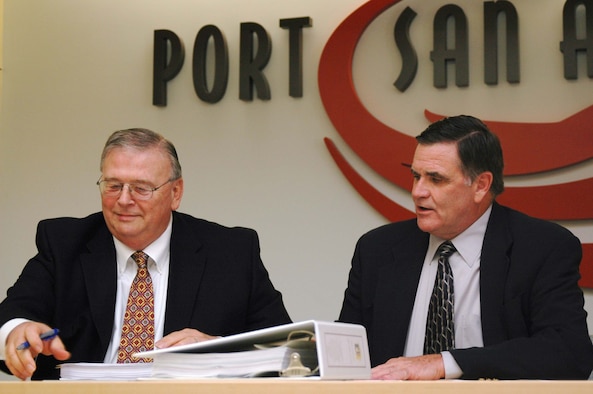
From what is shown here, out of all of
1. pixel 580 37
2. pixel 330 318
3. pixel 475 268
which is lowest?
pixel 330 318

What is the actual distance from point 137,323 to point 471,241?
993 mm

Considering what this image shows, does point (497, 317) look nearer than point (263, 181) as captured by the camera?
Yes

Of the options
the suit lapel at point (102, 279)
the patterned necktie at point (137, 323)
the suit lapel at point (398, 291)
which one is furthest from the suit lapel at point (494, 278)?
the suit lapel at point (102, 279)

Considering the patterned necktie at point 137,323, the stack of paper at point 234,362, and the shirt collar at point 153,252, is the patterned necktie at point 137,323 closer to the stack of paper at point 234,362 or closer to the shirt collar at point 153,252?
the shirt collar at point 153,252

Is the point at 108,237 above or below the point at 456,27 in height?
below

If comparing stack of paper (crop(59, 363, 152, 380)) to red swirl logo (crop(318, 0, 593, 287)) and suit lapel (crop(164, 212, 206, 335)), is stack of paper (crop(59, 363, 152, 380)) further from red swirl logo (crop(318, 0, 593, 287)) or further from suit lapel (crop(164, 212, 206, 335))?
red swirl logo (crop(318, 0, 593, 287))

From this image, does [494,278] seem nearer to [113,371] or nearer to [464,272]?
[464,272]

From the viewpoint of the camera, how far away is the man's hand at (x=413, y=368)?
6.21 feet

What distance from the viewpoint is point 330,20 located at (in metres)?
4.29

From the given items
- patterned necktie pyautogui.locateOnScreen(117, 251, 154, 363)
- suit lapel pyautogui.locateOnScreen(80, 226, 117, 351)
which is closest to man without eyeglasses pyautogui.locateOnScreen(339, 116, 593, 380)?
patterned necktie pyautogui.locateOnScreen(117, 251, 154, 363)

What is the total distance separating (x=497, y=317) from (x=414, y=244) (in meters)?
0.40

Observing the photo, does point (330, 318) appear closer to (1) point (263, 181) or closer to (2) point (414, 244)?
(1) point (263, 181)

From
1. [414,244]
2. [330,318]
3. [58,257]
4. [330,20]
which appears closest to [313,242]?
[330,318]

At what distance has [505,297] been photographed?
8.14 ft
